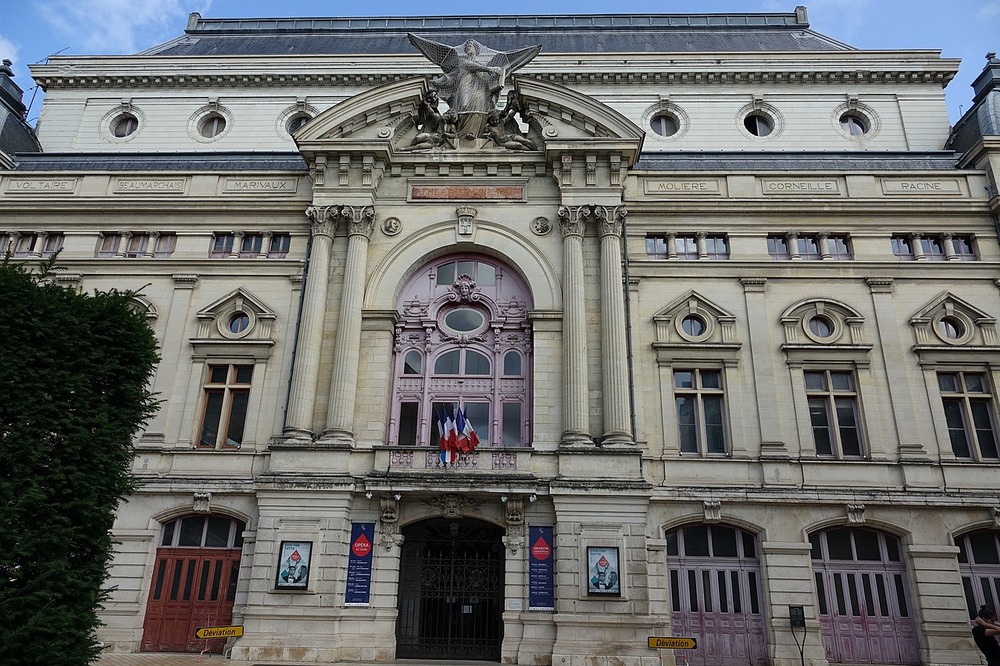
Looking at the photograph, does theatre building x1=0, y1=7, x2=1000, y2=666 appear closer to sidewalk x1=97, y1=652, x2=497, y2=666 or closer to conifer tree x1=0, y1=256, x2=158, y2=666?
sidewalk x1=97, y1=652, x2=497, y2=666

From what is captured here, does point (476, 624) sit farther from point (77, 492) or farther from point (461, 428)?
point (77, 492)

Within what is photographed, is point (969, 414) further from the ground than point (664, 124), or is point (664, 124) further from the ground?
point (664, 124)

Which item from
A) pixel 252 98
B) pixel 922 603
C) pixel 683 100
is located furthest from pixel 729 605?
pixel 252 98

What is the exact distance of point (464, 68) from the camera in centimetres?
2684

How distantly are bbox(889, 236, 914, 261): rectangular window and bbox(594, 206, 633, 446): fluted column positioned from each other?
9654 mm

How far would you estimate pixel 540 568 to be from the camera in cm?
2083

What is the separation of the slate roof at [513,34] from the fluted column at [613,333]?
16885 mm

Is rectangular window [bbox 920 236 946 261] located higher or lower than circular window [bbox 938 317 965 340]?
higher

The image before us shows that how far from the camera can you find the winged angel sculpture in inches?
1036

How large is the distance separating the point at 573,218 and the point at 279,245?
10887mm

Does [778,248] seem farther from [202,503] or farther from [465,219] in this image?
[202,503]

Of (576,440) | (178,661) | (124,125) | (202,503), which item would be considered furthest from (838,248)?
(124,125)

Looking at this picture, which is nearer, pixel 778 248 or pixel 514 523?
pixel 514 523

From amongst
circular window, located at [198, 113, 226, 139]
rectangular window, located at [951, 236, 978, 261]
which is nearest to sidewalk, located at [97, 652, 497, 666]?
rectangular window, located at [951, 236, 978, 261]
